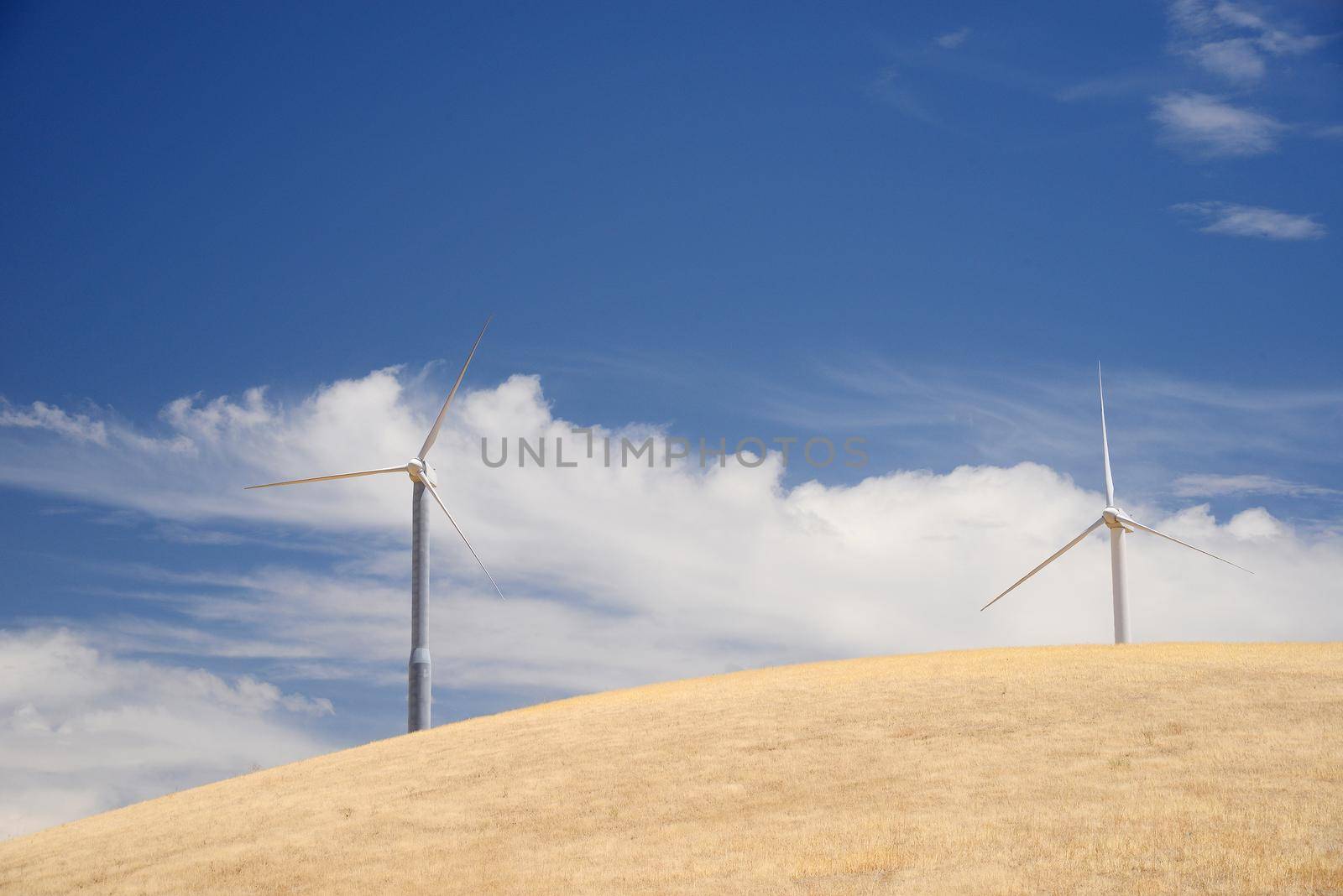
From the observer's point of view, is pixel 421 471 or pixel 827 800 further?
pixel 421 471

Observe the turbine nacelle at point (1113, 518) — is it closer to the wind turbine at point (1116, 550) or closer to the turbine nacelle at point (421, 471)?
the wind turbine at point (1116, 550)

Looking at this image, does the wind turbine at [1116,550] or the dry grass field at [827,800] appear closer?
the dry grass field at [827,800]

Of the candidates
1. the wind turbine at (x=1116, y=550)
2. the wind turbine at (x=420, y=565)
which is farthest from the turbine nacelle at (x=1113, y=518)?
the wind turbine at (x=420, y=565)

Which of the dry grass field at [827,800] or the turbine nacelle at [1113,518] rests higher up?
the turbine nacelle at [1113,518]

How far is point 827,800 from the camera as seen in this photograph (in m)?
24.7

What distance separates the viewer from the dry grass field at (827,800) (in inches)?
792

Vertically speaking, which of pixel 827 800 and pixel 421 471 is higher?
pixel 421 471

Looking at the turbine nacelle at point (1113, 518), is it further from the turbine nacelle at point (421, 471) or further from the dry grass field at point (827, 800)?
the turbine nacelle at point (421, 471)

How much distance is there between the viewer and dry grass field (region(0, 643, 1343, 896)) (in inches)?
792

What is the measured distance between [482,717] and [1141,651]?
22.4 meters

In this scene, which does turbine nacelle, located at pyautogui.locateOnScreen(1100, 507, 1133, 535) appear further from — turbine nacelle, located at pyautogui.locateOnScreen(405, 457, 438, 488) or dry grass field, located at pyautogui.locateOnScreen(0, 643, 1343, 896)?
turbine nacelle, located at pyautogui.locateOnScreen(405, 457, 438, 488)

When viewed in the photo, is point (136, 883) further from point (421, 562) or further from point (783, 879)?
point (421, 562)

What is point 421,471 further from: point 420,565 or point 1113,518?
point 1113,518

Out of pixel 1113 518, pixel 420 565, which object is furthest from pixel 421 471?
pixel 1113 518
